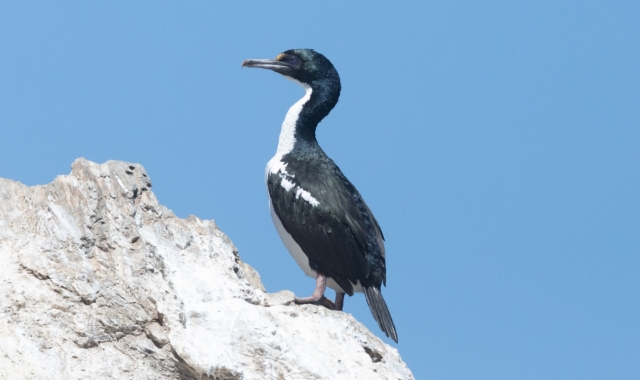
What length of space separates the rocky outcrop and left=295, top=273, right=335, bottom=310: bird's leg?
2.01 feet

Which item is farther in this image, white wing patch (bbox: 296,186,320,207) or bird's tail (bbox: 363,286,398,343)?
white wing patch (bbox: 296,186,320,207)

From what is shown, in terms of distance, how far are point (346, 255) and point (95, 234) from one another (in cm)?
319

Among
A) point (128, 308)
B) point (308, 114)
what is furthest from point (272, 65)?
point (128, 308)

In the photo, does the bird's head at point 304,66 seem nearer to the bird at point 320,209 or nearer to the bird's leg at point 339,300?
the bird at point 320,209

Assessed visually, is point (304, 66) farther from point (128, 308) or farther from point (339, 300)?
point (128, 308)

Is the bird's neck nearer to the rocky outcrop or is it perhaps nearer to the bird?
the bird

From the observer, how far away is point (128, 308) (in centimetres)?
968

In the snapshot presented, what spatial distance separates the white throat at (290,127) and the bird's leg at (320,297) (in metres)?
1.81

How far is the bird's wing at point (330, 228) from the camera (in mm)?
11648

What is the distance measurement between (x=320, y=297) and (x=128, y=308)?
2750 mm

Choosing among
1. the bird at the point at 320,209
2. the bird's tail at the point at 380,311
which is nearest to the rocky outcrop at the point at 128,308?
the bird's tail at the point at 380,311

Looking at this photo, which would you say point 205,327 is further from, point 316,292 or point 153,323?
point 316,292

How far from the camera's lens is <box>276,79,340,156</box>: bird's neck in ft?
40.8

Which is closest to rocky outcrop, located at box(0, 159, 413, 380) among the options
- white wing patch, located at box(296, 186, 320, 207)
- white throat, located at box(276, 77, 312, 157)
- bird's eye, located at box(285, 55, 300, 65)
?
white wing patch, located at box(296, 186, 320, 207)
